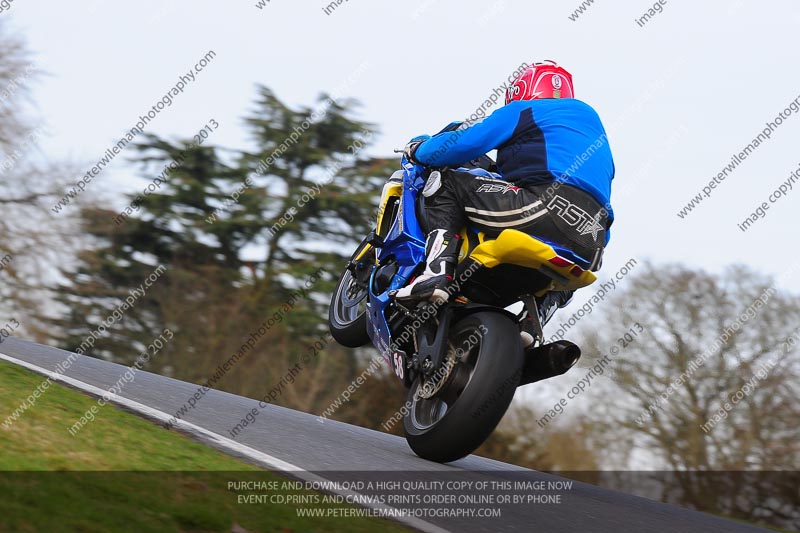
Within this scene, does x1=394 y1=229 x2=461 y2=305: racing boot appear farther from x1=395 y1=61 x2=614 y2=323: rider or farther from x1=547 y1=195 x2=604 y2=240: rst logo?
x1=547 y1=195 x2=604 y2=240: rst logo

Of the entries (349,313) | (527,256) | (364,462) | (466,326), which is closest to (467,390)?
(466,326)

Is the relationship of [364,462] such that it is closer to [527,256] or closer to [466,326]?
[466,326]

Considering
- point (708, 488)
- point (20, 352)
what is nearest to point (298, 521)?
point (20, 352)

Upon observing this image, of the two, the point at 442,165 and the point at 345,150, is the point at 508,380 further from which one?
the point at 345,150

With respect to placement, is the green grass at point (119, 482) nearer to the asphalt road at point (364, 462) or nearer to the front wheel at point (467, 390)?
the asphalt road at point (364, 462)

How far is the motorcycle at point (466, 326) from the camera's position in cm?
529

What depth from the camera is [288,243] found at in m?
26.2

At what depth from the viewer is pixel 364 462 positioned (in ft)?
17.3

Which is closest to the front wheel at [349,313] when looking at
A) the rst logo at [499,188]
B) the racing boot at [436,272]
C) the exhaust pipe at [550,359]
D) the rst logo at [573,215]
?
the racing boot at [436,272]

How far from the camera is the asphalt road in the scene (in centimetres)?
461

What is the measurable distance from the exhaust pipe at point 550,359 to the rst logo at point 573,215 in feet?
2.21

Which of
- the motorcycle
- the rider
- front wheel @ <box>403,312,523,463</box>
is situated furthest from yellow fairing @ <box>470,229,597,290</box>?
front wheel @ <box>403,312,523,463</box>

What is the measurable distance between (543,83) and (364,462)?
8.39 feet

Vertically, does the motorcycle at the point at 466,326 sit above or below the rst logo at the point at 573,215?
below
